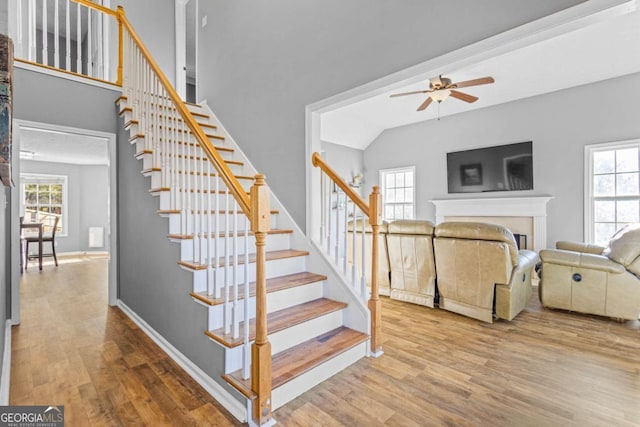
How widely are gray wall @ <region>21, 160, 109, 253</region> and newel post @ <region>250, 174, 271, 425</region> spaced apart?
777cm

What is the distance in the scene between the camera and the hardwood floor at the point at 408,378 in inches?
64.4

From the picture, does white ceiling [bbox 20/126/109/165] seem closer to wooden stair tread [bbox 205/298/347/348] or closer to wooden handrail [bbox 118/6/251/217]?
wooden handrail [bbox 118/6/251/217]

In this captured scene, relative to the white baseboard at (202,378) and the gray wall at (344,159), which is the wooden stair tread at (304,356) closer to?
the white baseboard at (202,378)

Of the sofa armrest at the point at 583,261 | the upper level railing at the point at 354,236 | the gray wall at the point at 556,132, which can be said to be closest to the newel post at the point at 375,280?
the upper level railing at the point at 354,236

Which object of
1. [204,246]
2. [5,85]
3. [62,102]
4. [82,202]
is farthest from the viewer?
[82,202]

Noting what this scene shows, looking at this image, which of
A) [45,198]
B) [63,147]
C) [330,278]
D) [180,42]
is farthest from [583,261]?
[45,198]

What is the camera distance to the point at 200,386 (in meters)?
1.89

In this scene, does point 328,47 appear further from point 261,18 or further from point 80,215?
point 80,215

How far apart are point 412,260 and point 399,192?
376 centimetres

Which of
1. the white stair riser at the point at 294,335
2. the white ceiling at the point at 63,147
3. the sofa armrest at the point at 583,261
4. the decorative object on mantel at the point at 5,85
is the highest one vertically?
the white ceiling at the point at 63,147

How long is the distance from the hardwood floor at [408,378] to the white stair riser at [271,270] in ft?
2.04

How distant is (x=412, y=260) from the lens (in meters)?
3.38

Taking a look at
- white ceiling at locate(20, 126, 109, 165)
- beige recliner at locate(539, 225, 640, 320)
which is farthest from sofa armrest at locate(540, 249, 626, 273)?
white ceiling at locate(20, 126, 109, 165)

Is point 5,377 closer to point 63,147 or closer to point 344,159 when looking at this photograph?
point 63,147
